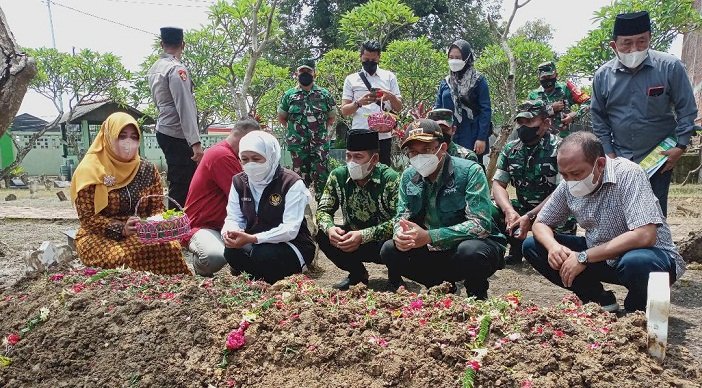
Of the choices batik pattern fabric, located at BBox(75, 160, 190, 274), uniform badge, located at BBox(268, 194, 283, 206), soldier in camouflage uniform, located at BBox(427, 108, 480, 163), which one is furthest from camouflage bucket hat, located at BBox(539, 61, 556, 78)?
batik pattern fabric, located at BBox(75, 160, 190, 274)

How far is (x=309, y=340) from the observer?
226cm

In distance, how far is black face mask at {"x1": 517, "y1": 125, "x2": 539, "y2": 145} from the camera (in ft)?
14.0

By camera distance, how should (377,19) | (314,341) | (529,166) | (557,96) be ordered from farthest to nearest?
1. (377,19)
2. (557,96)
3. (529,166)
4. (314,341)

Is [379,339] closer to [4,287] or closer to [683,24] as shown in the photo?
[4,287]

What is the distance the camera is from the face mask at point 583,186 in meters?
2.99

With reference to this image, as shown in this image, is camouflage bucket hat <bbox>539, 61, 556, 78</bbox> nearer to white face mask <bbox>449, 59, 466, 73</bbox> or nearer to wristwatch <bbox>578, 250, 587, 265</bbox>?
white face mask <bbox>449, 59, 466, 73</bbox>

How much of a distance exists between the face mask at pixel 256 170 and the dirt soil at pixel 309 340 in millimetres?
904

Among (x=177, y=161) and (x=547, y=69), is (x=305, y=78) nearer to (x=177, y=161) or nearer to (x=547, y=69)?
(x=177, y=161)

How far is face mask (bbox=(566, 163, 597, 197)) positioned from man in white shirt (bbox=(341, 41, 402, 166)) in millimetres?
2725

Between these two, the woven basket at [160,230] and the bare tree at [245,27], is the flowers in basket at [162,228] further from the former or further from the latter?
the bare tree at [245,27]

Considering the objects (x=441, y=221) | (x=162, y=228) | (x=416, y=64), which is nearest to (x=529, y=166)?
(x=441, y=221)

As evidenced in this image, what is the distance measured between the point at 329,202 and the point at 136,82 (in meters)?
15.1

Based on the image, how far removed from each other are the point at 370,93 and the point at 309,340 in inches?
145

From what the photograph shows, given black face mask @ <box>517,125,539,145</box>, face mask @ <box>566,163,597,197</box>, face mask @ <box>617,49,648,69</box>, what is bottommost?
face mask @ <box>566,163,597,197</box>
